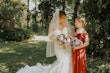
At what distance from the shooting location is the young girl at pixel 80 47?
6844 mm

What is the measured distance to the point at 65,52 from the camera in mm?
7328

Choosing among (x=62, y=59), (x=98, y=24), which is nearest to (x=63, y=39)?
(x=62, y=59)

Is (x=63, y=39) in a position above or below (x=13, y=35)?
above

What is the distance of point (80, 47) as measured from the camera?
6.84 meters

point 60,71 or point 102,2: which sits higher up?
point 102,2

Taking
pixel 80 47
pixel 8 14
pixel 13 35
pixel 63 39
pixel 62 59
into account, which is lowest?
pixel 13 35

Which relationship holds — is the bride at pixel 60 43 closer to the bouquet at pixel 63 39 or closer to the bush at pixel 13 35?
the bouquet at pixel 63 39

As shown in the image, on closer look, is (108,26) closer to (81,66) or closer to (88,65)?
(88,65)

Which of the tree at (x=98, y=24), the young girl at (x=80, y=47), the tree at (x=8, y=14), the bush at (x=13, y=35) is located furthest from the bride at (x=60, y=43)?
the tree at (x=8, y=14)

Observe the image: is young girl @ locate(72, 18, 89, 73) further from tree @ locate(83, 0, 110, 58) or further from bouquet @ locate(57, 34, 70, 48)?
tree @ locate(83, 0, 110, 58)

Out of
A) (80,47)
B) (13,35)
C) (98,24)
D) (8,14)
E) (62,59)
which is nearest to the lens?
(80,47)

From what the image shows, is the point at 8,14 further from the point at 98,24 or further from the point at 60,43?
the point at 60,43

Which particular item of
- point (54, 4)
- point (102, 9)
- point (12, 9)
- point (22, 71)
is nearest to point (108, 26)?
point (102, 9)

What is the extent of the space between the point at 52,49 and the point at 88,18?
178 inches
